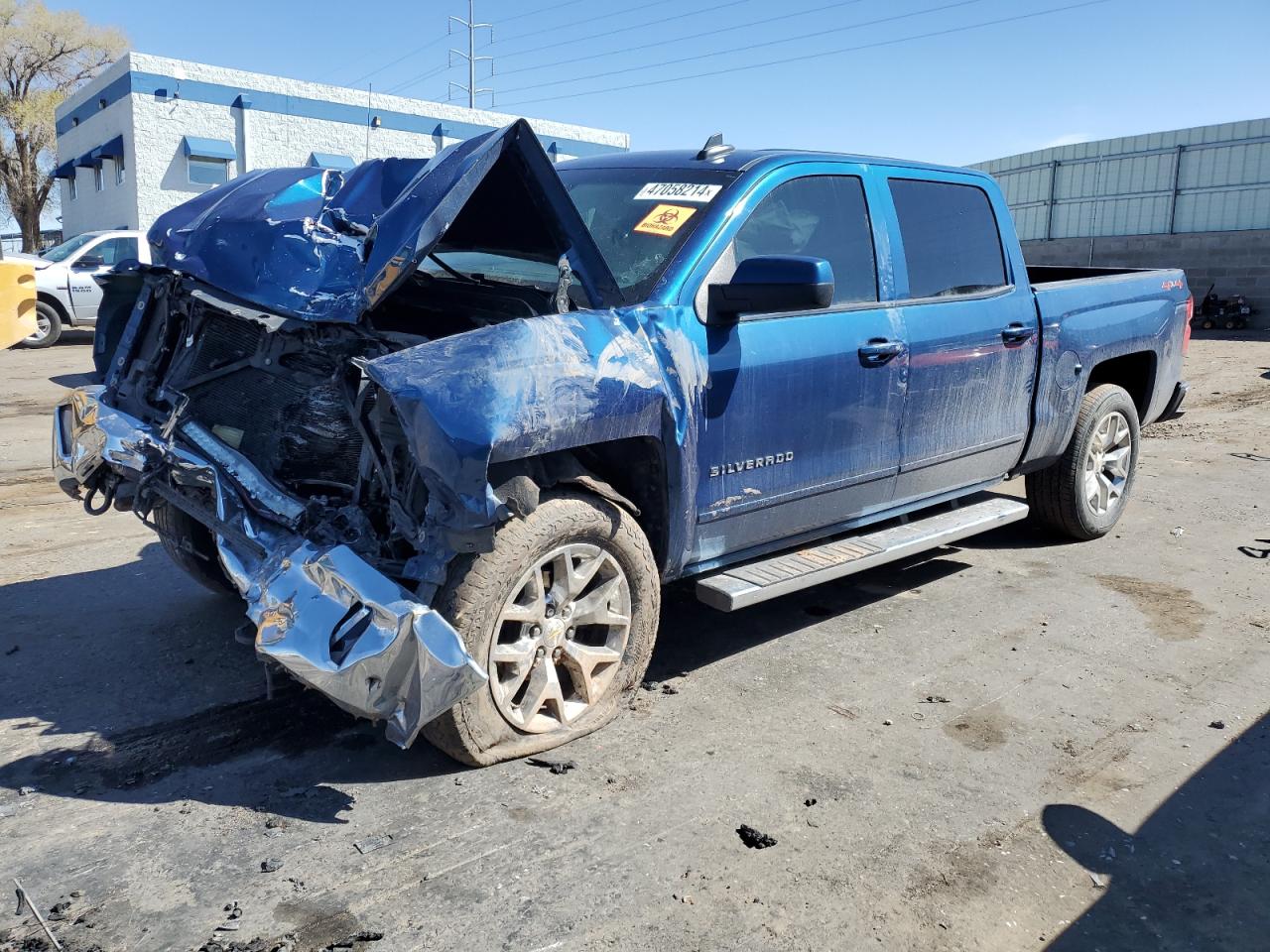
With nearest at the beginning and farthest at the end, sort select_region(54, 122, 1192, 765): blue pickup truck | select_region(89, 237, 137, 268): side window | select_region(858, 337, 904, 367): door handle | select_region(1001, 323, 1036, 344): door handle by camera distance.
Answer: select_region(54, 122, 1192, 765): blue pickup truck, select_region(858, 337, 904, 367): door handle, select_region(1001, 323, 1036, 344): door handle, select_region(89, 237, 137, 268): side window

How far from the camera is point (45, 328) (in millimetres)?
16031

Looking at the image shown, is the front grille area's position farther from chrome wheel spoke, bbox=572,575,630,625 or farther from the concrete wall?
the concrete wall

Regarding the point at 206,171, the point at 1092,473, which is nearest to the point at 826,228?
the point at 1092,473

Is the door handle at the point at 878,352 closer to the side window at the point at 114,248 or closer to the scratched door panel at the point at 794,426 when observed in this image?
the scratched door panel at the point at 794,426

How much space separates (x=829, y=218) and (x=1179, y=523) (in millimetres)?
3945

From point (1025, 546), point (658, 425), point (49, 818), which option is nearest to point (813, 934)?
point (658, 425)

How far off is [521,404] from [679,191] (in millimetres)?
1463

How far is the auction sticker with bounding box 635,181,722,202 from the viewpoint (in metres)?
3.92

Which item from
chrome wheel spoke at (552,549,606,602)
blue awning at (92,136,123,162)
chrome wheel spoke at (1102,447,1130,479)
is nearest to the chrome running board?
chrome wheel spoke at (552,549,606,602)

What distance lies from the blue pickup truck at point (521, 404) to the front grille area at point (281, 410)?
1 centimetres

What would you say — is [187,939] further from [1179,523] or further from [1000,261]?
[1179,523]

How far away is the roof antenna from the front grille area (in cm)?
176

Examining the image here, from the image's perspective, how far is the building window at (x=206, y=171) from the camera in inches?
1057

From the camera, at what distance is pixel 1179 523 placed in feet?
21.9
